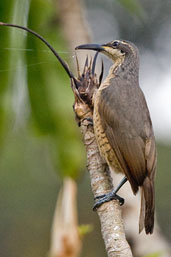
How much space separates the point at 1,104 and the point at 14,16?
714 mm

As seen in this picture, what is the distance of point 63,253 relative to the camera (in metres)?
3.50

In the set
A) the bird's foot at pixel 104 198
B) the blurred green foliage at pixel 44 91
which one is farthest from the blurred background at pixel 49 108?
the bird's foot at pixel 104 198

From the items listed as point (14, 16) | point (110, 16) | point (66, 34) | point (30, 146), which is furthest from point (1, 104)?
point (110, 16)

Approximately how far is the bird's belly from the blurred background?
0.48 m

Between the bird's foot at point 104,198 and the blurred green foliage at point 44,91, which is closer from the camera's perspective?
the bird's foot at point 104,198

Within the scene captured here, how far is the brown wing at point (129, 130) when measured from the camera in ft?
12.7

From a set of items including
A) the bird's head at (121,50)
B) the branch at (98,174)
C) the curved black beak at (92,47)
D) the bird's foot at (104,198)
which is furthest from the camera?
the bird's head at (121,50)

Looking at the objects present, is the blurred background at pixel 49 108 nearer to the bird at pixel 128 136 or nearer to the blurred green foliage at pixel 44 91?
the blurred green foliage at pixel 44 91

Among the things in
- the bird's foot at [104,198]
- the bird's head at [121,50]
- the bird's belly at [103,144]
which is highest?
the bird's head at [121,50]

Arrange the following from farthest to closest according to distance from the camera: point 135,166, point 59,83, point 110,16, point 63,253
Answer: point 110,16, point 59,83, point 135,166, point 63,253

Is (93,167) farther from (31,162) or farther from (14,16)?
(31,162)

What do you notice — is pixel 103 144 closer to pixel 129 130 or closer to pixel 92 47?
pixel 129 130

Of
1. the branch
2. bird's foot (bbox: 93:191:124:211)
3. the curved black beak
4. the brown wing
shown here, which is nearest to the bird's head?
the curved black beak

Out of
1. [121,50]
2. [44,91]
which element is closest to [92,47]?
[121,50]
